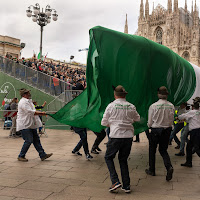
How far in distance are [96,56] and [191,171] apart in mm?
3355

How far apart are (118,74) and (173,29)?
248 ft

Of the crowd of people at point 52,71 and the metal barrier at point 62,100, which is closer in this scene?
the metal barrier at point 62,100

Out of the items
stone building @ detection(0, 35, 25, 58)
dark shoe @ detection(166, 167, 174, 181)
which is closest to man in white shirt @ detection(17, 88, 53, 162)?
dark shoe @ detection(166, 167, 174, 181)

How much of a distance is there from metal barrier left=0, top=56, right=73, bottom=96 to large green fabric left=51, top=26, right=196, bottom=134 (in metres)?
8.67

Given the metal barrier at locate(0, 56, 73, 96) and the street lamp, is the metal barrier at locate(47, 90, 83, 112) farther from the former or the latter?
the street lamp

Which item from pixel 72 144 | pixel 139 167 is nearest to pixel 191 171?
pixel 139 167

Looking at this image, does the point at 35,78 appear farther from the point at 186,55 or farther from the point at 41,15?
the point at 186,55

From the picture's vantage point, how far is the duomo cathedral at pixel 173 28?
73.4 m

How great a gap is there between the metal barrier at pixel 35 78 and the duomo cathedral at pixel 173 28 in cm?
6150

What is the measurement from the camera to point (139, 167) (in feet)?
21.1

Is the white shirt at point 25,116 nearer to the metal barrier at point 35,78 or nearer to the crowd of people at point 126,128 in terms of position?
the crowd of people at point 126,128

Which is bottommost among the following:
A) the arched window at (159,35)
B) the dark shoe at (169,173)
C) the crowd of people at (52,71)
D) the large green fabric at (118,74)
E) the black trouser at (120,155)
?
the dark shoe at (169,173)

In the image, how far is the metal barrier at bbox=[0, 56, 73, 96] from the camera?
15.4m

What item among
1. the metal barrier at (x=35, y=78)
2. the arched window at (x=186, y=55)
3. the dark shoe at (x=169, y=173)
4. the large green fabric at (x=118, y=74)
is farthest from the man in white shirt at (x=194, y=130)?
the arched window at (x=186, y=55)
